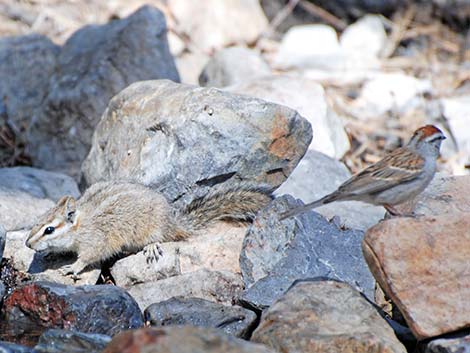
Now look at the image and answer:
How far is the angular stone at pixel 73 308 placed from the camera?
658cm

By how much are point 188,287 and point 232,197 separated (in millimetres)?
846

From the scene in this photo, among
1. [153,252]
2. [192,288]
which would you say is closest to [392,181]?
[192,288]

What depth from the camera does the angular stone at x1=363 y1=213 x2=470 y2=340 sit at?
5.89 m

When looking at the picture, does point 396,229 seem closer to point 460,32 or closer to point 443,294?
point 443,294

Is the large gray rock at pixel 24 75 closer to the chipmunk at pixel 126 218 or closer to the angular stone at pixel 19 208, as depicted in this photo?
the angular stone at pixel 19 208

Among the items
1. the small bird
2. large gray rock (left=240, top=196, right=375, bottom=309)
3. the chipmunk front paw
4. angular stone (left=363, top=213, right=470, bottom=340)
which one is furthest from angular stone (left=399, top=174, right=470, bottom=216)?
the chipmunk front paw

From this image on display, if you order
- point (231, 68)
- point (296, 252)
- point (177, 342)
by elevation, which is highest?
point (177, 342)

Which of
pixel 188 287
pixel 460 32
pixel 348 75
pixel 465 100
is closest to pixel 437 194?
pixel 188 287

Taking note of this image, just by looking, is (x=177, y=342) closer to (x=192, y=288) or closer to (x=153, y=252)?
(x=192, y=288)

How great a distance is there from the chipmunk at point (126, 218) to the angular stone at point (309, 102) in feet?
5.86

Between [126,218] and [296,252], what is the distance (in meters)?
1.21

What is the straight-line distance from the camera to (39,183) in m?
8.69

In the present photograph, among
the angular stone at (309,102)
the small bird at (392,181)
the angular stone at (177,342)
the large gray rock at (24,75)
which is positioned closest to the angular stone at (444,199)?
the small bird at (392,181)

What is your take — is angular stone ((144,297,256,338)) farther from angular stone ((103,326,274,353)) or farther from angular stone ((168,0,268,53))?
angular stone ((168,0,268,53))
